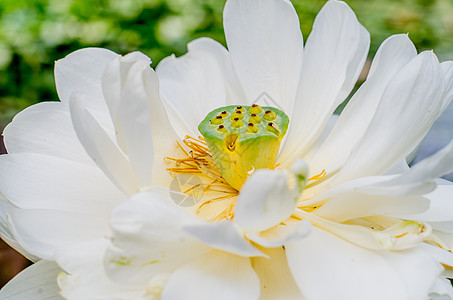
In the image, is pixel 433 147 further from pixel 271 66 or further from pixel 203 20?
pixel 203 20

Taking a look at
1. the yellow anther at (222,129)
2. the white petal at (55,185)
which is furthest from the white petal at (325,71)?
the white petal at (55,185)

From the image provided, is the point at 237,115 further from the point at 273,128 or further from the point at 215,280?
the point at 215,280

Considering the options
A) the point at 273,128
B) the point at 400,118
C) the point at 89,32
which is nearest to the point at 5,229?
the point at 273,128

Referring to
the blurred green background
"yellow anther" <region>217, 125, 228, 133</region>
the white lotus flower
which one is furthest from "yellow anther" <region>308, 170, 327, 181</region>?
the blurred green background

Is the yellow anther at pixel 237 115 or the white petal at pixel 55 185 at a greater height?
the yellow anther at pixel 237 115

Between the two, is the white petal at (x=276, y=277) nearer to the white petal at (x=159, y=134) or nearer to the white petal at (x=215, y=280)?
the white petal at (x=215, y=280)

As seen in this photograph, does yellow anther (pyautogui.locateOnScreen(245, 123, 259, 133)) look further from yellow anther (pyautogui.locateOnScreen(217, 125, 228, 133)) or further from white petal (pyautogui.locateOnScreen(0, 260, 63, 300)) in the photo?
white petal (pyautogui.locateOnScreen(0, 260, 63, 300))

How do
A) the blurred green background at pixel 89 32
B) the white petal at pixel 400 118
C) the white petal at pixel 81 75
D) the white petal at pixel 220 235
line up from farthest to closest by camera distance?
the blurred green background at pixel 89 32 < the white petal at pixel 81 75 < the white petal at pixel 400 118 < the white petal at pixel 220 235
